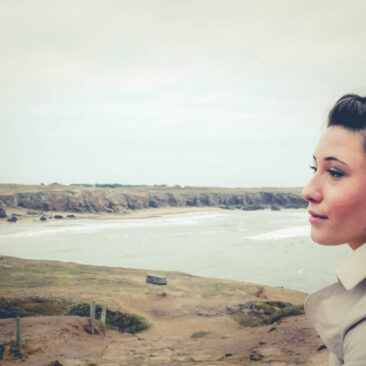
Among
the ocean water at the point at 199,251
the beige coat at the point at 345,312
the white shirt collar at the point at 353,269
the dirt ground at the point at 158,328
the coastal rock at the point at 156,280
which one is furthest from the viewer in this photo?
the ocean water at the point at 199,251

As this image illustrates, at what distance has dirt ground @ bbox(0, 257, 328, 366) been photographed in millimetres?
10053

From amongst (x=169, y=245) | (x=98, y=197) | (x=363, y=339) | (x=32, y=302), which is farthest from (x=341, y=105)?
(x=98, y=197)

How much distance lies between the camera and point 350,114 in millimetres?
1312

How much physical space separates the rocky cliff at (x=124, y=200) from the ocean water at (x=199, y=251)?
24.2m

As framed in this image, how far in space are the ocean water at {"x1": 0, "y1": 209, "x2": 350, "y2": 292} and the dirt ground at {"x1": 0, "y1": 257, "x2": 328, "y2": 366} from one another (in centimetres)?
410

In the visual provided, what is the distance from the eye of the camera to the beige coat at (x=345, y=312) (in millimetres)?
998

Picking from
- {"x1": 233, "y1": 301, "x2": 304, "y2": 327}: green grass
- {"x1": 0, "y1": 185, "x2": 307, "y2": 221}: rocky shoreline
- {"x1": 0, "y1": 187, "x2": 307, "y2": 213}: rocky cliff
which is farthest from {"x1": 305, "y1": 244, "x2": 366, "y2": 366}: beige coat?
{"x1": 0, "y1": 187, "x2": 307, "y2": 213}: rocky cliff

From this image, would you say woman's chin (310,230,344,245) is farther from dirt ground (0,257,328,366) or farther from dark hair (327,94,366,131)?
dirt ground (0,257,328,366)

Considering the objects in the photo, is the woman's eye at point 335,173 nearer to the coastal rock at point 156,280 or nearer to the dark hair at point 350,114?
the dark hair at point 350,114

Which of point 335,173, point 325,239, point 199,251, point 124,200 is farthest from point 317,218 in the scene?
point 124,200

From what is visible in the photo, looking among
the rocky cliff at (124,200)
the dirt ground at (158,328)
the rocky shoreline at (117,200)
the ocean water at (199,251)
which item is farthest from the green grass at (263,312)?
the rocky cliff at (124,200)

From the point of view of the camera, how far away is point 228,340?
1213 centimetres

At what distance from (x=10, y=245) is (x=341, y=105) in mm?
39597

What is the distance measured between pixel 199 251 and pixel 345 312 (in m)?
33.8
